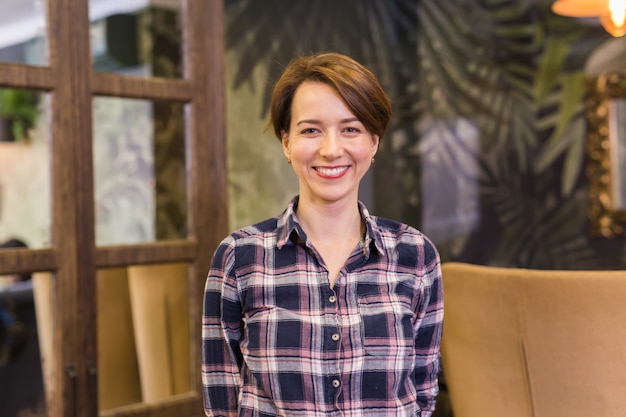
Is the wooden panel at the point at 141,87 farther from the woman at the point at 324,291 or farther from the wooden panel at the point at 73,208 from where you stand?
the woman at the point at 324,291

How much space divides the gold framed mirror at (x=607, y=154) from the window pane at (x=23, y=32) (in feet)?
9.52

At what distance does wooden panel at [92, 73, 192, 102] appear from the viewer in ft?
7.43

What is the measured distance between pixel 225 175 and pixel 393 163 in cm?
173

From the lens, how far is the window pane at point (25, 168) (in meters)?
2.08

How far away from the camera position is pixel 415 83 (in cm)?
422

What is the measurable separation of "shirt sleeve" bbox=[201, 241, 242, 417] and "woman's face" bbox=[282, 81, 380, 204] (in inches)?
8.4

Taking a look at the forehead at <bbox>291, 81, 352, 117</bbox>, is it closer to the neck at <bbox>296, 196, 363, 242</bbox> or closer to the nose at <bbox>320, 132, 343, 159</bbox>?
the nose at <bbox>320, 132, 343, 159</bbox>

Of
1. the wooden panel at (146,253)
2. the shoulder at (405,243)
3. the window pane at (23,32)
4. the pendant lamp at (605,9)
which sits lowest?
the wooden panel at (146,253)

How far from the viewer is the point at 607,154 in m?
4.00

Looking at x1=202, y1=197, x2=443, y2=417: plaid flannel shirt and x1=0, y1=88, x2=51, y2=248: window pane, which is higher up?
x1=0, y1=88, x2=51, y2=248: window pane

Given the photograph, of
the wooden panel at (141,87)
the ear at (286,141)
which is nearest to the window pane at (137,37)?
the wooden panel at (141,87)

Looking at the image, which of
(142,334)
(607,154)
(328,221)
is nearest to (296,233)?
(328,221)

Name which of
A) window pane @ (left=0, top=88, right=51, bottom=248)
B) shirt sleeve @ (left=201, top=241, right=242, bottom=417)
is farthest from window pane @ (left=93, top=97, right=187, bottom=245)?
shirt sleeve @ (left=201, top=241, right=242, bottom=417)

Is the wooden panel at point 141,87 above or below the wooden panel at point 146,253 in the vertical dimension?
above
